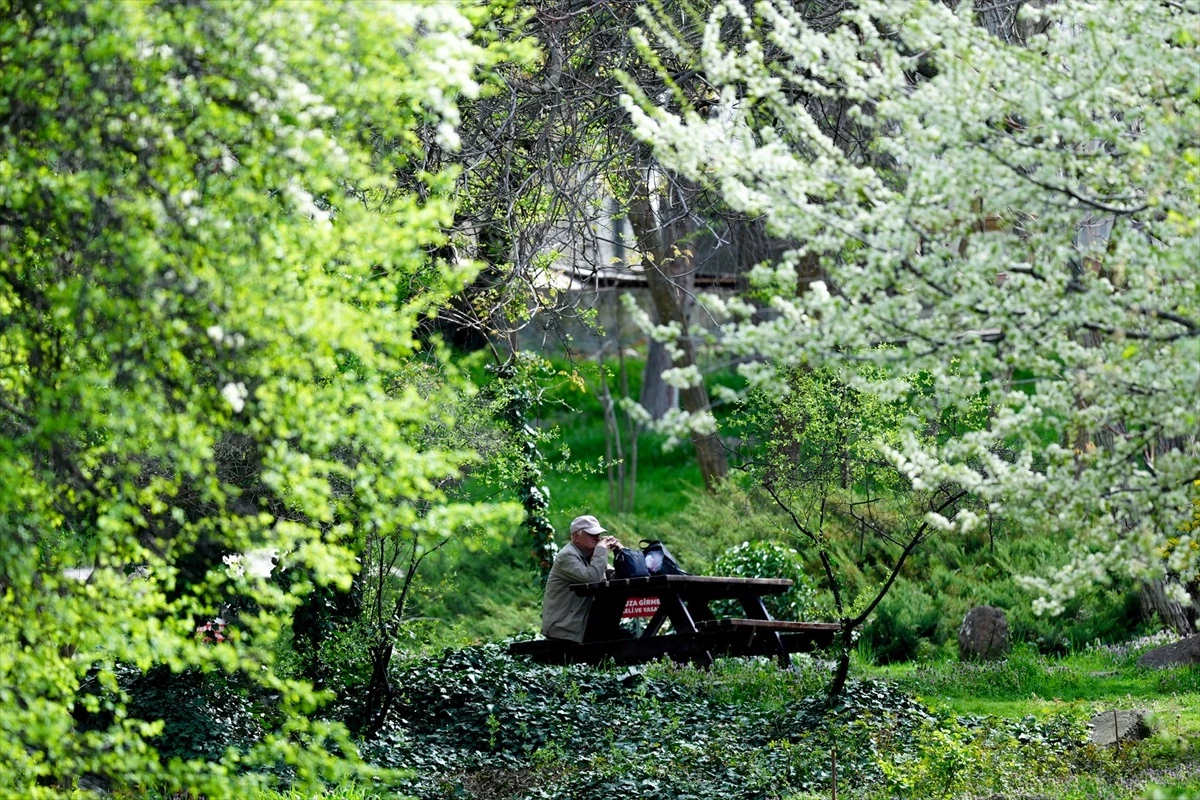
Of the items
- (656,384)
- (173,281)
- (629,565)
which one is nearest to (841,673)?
(629,565)

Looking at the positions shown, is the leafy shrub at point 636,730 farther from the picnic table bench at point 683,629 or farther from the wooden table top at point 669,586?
the wooden table top at point 669,586

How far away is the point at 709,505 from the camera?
52.6ft

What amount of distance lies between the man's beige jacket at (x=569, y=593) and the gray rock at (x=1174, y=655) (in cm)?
460

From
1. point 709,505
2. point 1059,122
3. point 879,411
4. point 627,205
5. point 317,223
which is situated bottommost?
point 709,505

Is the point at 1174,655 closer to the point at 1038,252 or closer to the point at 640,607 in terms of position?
the point at 640,607

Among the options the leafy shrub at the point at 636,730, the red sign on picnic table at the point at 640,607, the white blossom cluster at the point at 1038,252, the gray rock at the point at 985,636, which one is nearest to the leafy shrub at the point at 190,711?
the leafy shrub at the point at 636,730

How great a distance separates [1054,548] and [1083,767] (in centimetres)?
575

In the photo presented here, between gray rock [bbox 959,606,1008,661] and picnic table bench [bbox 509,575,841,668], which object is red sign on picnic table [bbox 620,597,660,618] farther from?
gray rock [bbox 959,606,1008,661]

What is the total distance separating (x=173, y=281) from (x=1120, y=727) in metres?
6.82

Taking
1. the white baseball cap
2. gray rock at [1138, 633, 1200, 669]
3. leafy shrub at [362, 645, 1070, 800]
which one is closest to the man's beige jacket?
the white baseball cap

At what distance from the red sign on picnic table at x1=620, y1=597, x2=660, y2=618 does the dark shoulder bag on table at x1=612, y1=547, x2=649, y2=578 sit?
0.39 metres

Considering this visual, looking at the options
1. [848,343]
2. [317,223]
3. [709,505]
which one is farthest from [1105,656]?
[317,223]

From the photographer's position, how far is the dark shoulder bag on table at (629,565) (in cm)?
1036

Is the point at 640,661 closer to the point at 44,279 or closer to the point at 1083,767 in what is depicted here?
the point at 1083,767
